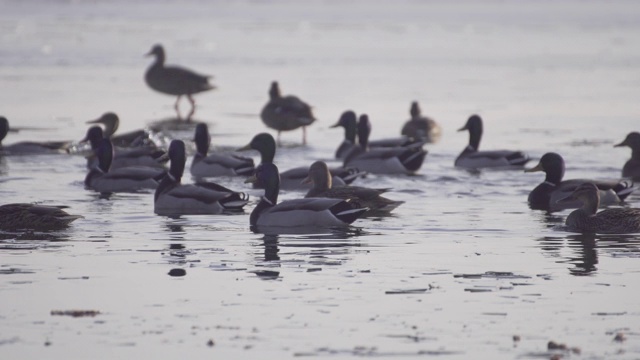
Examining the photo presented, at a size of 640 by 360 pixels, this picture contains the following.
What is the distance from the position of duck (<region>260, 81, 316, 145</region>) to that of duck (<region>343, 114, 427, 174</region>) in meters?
3.77

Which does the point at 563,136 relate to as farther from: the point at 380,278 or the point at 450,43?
the point at 450,43

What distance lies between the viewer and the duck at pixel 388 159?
20438 mm

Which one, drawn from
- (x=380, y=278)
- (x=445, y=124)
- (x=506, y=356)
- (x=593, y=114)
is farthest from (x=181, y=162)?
(x=593, y=114)

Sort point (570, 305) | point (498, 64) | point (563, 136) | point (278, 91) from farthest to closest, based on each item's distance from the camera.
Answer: point (498, 64) → point (278, 91) → point (563, 136) → point (570, 305)

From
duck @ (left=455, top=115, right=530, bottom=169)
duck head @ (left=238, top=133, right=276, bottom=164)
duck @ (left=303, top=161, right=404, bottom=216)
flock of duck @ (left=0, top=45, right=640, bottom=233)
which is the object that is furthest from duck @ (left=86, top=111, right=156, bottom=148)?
duck @ (left=303, top=161, right=404, bottom=216)

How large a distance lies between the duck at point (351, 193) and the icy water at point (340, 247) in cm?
24

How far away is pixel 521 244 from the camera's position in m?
→ 13.5

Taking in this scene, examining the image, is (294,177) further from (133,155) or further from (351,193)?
(133,155)

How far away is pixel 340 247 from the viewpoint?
13.3m

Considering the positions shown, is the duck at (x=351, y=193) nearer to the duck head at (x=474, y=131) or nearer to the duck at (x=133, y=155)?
the duck at (x=133, y=155)

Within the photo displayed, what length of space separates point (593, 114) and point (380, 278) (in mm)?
18145

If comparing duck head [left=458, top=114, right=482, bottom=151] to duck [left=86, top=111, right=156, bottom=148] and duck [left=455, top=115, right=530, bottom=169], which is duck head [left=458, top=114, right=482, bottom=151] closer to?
duck [left=455, top=115, right=530, bottom=169]

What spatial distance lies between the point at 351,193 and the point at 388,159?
4.66 meters

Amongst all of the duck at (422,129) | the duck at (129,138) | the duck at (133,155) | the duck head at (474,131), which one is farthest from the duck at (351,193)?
the duck at (422,129)
